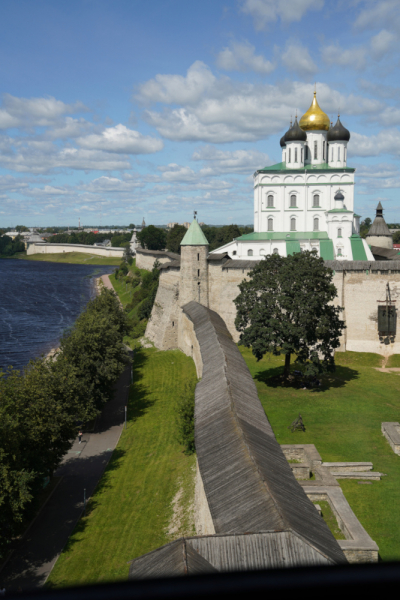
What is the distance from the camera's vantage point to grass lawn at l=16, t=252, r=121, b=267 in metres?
146

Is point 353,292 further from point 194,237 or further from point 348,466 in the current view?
point 348,466

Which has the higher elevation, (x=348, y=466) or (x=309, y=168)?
(x=309, y=168)

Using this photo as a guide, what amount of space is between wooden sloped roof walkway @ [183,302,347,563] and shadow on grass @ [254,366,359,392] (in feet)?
31.0

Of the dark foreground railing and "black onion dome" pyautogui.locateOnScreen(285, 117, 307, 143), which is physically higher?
"black onion dome" pyautogui.locateOnScreen(285, 117, 307, 143)

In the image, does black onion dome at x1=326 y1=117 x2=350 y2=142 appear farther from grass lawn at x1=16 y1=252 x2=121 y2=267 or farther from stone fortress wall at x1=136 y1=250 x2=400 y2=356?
grass lawn at x1=16 y1=252 x2=121 y2=267

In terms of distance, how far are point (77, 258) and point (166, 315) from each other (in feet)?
388

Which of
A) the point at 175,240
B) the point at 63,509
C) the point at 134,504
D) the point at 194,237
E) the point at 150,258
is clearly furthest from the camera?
the point at 175,240

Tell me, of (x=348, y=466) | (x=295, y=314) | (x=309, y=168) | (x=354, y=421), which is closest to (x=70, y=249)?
(x=309, y=168)

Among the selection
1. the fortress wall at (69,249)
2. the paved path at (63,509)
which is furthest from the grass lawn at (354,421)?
the fortress wall at (69,249)

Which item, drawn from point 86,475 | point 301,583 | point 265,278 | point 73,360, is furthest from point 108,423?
point 301,583

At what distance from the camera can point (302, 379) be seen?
28.7 meters

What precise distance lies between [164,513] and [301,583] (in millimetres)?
16849

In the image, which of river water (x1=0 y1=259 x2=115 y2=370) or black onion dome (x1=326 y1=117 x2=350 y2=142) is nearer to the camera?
river water (x1=0 y1=259 x2=115 y2=370)

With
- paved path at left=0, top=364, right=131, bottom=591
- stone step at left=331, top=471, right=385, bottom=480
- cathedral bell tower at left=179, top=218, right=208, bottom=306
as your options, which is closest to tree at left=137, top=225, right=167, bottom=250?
cathedral bell tower at left=179, top=218, right=208, bottom=306
